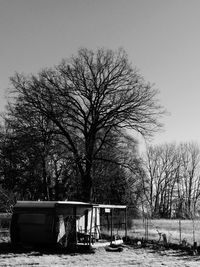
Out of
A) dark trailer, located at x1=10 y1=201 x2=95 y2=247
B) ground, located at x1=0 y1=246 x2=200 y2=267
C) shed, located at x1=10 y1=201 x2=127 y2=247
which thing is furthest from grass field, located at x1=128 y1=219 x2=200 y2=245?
dark trailer, located at x1=10 y1=201 x2=95 y2=247

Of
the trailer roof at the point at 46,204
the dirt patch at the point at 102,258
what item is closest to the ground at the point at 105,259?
the dirt patch at the point at 102,258

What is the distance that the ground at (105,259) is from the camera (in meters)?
16.7

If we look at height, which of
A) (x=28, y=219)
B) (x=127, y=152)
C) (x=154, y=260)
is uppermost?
(x=127, y=152)

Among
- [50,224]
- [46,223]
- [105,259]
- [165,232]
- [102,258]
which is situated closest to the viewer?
[105,259]

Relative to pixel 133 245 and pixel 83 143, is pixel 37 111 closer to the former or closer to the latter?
pixel 83 143

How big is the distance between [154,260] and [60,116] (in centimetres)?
1818

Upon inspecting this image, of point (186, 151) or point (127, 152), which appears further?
point (186, 151)

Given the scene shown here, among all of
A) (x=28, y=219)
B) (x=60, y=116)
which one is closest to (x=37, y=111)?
(x=60, y=116)

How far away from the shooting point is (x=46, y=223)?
20797mm

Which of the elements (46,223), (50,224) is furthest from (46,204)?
(50,224)

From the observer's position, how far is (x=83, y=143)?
3584cm

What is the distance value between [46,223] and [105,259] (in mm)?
3974

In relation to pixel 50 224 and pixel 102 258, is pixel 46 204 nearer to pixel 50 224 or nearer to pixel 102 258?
pixel 50 224

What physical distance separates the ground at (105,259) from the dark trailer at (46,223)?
3.65 ft
